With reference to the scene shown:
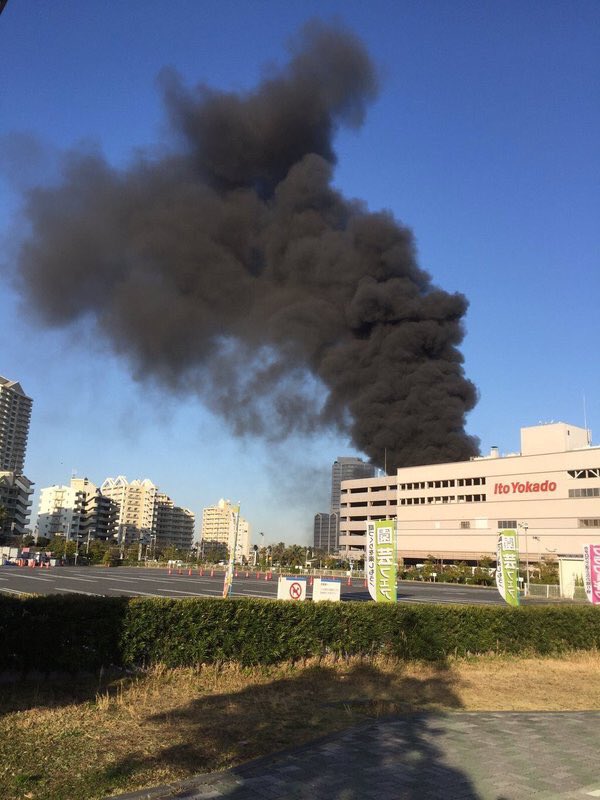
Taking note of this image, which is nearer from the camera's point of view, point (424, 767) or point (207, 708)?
point (424, 767)

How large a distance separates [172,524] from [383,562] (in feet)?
483

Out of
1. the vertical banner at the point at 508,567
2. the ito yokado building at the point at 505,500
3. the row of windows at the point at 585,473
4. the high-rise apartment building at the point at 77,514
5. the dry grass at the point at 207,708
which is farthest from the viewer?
the high-rise apartment building at the point at 77,514

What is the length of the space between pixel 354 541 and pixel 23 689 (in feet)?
264

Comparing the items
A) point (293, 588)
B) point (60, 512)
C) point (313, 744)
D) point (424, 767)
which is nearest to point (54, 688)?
point (313, 744)

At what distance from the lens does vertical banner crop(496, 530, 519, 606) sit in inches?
608

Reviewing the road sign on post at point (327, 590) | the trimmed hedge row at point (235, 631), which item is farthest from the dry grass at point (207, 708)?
the road sign on post at point (327, 590)

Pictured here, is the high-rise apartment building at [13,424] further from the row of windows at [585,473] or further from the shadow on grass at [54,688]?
the shadow on grass at [54,688]

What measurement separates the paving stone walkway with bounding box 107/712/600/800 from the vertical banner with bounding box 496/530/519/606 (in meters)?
8.70

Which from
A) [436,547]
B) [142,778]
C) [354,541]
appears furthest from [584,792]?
[354,541]

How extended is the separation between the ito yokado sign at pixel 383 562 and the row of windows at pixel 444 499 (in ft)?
193

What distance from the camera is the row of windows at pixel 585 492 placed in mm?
58969

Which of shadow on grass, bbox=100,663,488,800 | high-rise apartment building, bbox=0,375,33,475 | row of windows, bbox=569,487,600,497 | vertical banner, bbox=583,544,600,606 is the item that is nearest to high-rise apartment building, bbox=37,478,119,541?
high-rise apartment building, bbox=0,375,33,475

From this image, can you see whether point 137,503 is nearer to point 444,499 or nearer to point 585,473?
point 444,499

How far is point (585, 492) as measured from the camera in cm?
5988
